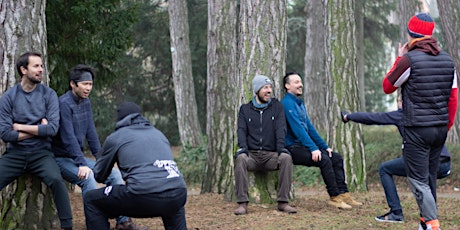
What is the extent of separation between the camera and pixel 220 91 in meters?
13.3

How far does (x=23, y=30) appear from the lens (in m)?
7.27

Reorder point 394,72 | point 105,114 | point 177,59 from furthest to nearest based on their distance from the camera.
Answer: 1. point 105,114
2. point 177,59
3. point 394,72

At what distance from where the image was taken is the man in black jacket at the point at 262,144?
8.16 meters

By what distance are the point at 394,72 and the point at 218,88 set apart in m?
6.93

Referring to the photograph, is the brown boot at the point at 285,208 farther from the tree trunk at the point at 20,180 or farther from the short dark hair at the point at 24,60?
the short dark hair at the point at 24,60

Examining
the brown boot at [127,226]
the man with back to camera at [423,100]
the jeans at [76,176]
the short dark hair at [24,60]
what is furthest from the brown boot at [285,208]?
the short dark hair at [24,60]

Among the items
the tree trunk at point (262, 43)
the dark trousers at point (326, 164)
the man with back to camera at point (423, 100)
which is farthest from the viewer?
the tree trunk at point (262, 43)

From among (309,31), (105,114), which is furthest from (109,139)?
(105,114)

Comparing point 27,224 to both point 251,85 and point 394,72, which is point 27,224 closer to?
point 251,85

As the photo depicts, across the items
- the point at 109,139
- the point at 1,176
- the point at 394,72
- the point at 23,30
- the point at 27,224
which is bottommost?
the point at 27,224

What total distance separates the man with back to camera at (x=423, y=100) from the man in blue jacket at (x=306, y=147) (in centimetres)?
191

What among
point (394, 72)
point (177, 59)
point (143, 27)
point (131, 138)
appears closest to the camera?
point (131, 138)

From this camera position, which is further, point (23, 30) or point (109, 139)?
point (23, 30)

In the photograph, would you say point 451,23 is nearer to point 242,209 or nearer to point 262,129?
point 262,129
